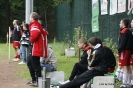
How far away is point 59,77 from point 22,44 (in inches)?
246

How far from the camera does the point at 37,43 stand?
9.95m

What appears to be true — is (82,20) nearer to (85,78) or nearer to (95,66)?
(95,66)

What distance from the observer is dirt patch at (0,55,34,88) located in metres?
10.6

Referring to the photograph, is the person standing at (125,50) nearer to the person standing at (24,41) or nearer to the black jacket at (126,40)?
the black jacket at (126,40)

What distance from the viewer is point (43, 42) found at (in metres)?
9.98

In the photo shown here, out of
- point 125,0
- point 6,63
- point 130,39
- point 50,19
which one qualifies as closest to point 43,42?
point 130,39

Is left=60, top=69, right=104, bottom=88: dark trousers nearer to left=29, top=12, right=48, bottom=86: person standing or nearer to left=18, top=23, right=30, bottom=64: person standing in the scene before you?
left=29, top=12, right=48, bottom=86: person standing

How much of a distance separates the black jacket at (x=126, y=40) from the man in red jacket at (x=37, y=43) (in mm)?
1910

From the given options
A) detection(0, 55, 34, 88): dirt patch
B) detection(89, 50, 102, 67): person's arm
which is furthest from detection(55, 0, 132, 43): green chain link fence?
detection(89, 50, 102, 67): person's arm

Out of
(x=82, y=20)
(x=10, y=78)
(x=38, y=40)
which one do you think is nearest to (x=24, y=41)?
(x=10, y=78)

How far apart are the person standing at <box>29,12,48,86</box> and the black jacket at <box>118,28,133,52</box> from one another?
1903 mm

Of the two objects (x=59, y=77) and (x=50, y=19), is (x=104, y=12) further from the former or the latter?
(x=50, y=19)

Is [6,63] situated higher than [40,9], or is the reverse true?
[40,9]

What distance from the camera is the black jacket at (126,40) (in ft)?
30.9
